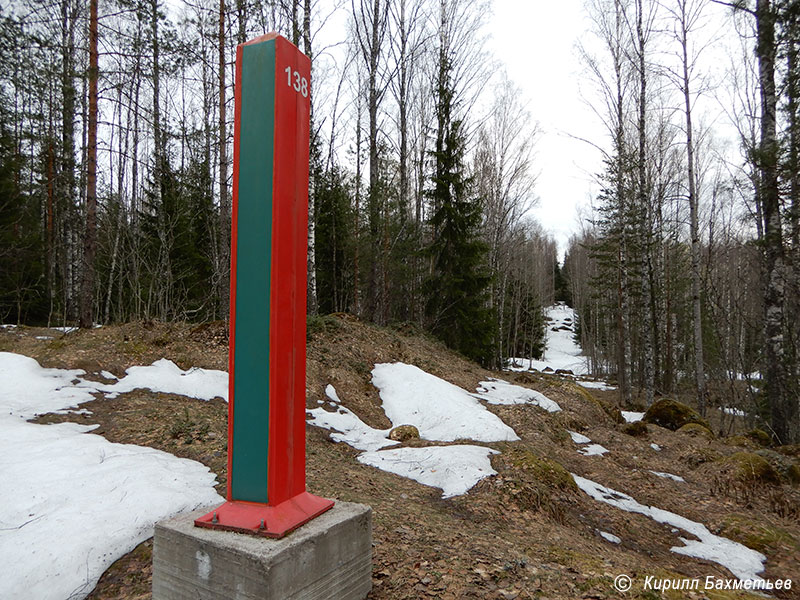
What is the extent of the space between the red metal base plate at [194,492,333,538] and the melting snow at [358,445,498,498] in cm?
297

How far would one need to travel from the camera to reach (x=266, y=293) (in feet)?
7.60


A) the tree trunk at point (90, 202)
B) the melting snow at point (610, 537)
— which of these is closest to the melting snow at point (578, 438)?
the melting snow at point (610, 537)

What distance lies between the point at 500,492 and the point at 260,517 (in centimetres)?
337

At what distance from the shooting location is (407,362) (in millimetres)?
11383

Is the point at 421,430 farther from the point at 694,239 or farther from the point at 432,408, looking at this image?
the point at 694,239

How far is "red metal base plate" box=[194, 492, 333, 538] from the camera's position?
2164mm

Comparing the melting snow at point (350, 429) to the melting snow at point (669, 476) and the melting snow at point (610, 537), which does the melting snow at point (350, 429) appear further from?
the melting snow at point (669, 476)

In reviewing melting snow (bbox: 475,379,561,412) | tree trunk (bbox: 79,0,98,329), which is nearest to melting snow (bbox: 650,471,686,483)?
melting snow (bbox: 475,379,561,412)

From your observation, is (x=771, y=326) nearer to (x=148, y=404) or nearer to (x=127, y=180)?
(x=148, y=404)

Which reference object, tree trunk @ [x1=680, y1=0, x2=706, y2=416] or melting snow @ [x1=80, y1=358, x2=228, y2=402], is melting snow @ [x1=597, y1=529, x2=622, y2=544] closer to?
melting snow @ [x1=80, y1=358, x2=228, y2=402]

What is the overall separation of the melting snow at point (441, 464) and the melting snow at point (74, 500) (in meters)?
2.41

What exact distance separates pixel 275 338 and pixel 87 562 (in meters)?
2.14

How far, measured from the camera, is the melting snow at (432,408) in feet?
24.2

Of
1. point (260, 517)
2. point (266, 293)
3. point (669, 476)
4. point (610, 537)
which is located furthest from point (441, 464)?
point (266, 293)
